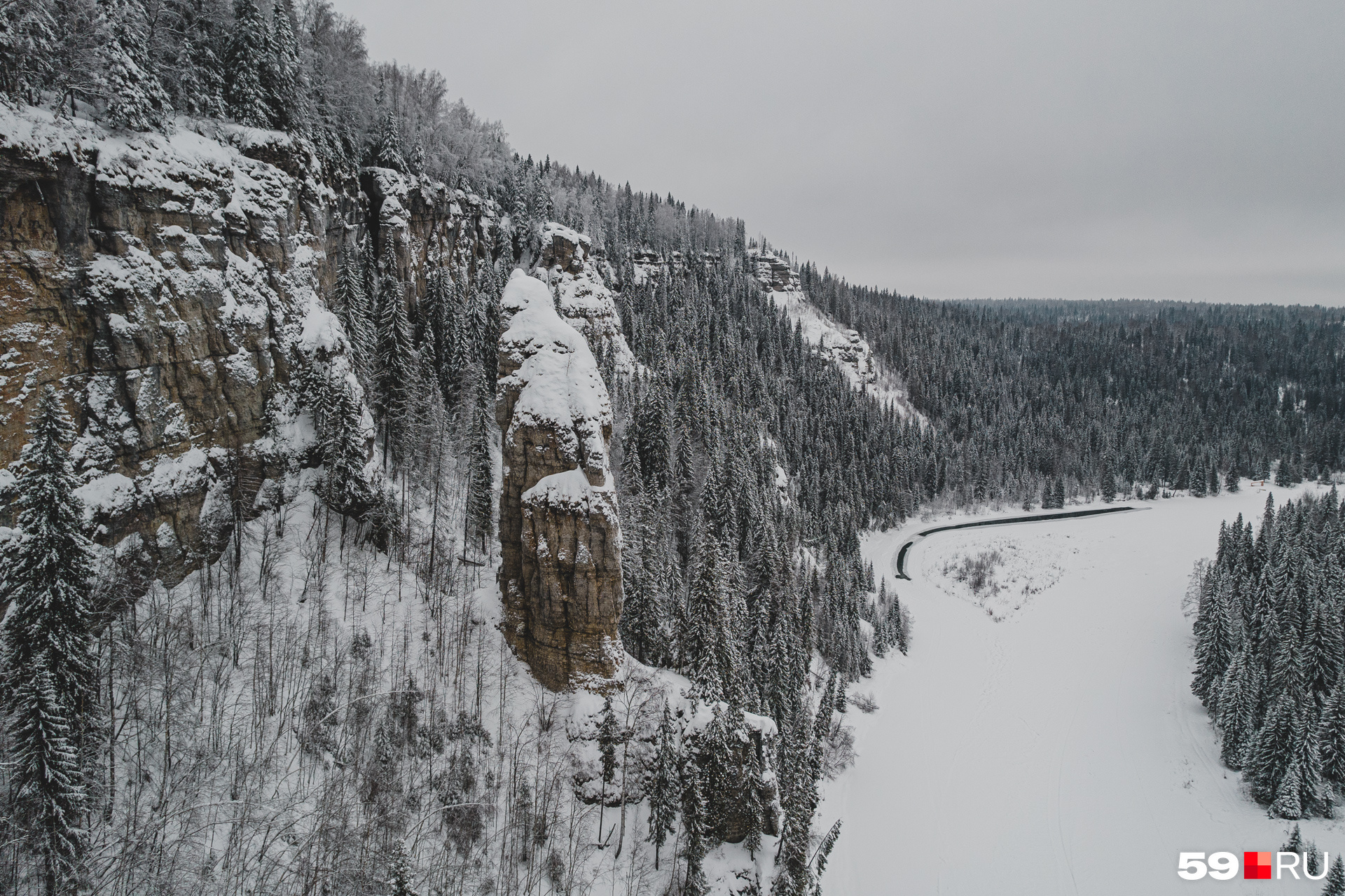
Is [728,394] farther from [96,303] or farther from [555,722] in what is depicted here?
[96,303]

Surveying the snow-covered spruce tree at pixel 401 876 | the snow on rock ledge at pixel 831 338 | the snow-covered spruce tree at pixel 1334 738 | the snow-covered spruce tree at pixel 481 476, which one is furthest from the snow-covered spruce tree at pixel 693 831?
the snow on rock ledge at pixel 831 338

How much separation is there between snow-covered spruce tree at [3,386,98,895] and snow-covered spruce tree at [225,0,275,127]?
106 feet

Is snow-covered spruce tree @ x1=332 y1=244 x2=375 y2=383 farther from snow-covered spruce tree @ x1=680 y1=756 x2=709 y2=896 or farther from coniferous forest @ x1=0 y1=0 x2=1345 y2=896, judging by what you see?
snow-covered spruce tree @ x1=680 y1=756 x2=709 y2=896

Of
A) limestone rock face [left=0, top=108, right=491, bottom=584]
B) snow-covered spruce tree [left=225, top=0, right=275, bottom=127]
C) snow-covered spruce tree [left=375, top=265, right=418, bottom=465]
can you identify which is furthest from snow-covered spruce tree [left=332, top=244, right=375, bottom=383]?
snow-covered spruce tree [left=225, top=0, right=275, bottom=127]

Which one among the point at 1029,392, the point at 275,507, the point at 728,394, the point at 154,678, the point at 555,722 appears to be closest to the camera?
the point at 154,678

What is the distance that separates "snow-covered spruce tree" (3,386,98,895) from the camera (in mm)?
16078

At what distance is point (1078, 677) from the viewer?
61.2 m

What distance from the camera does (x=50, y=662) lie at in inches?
665

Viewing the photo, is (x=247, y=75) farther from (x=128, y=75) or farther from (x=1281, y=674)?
(x=1281, y=674)

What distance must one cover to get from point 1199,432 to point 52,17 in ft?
757

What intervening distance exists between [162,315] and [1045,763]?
229ft

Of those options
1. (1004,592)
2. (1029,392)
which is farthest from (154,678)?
(1029,392)

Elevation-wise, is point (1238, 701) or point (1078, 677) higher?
point (1238, 701)

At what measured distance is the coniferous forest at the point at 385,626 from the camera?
19438 millimetres
